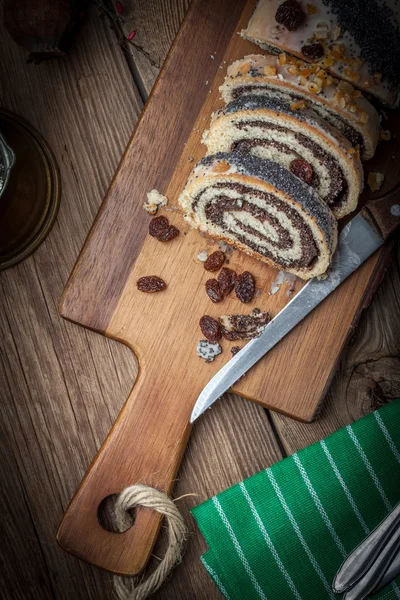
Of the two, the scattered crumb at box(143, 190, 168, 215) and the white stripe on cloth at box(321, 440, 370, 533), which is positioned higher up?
the scattered crumb at box(143, 190, 168, 215)

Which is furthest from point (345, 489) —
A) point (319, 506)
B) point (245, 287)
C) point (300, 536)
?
point (245, 287)

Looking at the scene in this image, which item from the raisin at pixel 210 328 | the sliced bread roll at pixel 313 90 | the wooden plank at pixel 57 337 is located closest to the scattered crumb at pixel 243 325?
the raisin at pixel 210 328

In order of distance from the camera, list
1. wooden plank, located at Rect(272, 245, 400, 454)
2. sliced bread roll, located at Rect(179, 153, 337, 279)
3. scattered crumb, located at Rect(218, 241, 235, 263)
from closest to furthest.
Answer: sliced bread roll, located at Rect(179, 153, 337, 279)
scattered crumb, located at Rect(218, 241, 235, 263)
wooden plank, located at Rect(272, 245, 400, 454)

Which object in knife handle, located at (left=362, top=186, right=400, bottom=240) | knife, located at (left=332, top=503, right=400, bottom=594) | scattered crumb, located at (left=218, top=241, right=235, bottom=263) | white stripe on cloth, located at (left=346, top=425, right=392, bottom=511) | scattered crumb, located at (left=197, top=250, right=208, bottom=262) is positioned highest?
knife handle, located at (left=362, top=186, right=400, bottom=240)

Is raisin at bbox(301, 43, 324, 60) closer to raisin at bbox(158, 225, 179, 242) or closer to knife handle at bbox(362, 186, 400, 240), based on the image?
knife handle at bbox(362, 186, 400, 240)

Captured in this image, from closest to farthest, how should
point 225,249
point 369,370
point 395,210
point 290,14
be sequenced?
point 290,14, point 395,210, point 225,249, point 369,370

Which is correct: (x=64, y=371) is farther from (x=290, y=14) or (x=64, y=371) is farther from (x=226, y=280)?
(x=290, y=14)

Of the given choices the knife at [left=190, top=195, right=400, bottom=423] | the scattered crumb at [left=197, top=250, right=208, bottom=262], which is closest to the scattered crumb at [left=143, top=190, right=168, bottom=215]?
the scattered crumb at [left=197, top=250, right=208, bottom=262]
